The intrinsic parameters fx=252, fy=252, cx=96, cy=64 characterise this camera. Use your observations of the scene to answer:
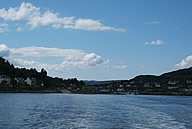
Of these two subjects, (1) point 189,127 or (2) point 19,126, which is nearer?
(2) point 19,126

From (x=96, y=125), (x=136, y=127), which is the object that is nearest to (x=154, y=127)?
(x=136, y=127)

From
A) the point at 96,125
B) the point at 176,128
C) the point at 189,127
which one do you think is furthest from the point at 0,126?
the point at 189,127

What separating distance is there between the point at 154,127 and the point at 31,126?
18.4 m

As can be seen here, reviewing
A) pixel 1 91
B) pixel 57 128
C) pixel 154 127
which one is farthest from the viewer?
pixel 1 91

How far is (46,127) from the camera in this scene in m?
36.5

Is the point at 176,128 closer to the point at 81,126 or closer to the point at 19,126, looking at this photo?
the point at 81,126

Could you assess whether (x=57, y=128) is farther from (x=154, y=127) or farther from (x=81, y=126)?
(x=154, y=127)

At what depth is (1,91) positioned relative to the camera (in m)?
192

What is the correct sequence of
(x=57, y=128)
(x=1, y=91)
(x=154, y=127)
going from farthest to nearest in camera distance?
(x=1, y=91)
(x=154, y=127)
(x=57, y=128)

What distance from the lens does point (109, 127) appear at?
37312mm

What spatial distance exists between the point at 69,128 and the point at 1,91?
562 feet

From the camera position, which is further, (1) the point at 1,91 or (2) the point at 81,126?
(1) the point at 1,91

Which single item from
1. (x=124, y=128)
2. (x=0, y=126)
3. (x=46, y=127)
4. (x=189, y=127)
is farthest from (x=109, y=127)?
(x=0, y=126)

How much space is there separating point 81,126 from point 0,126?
38.1 feet
